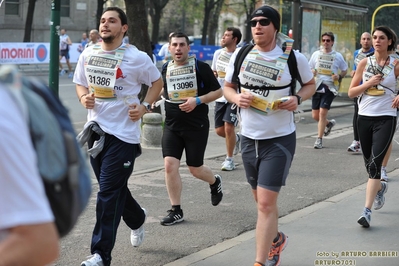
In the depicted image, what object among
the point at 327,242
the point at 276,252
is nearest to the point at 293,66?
the point at 276,252

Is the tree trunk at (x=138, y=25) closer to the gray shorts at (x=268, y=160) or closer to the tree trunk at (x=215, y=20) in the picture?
the gray shorts at (x=268, y=160)

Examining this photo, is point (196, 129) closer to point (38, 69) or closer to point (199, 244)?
point (199, 244)

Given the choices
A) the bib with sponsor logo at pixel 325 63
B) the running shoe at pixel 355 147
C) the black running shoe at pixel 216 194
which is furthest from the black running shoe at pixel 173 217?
the bib with sponsor logo at pixel 325 63

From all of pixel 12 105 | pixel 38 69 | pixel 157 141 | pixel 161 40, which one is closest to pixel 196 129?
pixel 157 141

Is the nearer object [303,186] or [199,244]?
[199,244]

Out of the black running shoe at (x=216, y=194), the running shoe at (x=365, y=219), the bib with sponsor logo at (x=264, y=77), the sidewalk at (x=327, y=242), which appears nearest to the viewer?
the bib with sponsor logo at (x=264, y=77)

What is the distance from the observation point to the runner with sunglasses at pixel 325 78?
13000 millimetres

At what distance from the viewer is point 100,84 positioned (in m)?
5.63

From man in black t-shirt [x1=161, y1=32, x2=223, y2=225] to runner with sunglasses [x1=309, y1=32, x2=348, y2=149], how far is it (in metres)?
5.72

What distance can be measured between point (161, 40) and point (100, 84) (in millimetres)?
62089

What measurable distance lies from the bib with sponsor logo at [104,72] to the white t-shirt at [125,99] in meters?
0.04

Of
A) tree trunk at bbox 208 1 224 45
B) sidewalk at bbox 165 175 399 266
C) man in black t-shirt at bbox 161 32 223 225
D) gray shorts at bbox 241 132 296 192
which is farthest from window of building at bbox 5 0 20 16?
gray shorts at bbox 241 132 296 192

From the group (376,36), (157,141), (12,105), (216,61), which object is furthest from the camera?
(157,141)

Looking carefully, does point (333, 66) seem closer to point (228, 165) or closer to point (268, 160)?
point (228, 165)
